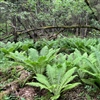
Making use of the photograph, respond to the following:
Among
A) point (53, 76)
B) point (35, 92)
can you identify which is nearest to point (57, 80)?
point (53, 76)

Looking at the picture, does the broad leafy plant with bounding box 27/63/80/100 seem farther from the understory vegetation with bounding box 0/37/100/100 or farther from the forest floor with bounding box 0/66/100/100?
the forest floor with bounding box 0/66/100/100

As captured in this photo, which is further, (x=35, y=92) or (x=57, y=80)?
(x=35, y=92)

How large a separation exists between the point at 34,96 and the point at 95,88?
48.5 inches

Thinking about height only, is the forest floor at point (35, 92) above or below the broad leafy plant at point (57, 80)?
below

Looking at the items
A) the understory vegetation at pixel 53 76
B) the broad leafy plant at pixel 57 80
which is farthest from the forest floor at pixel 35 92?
the broad leafy plant at pixel 57 80

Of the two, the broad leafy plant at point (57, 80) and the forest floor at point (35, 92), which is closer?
the broad leafy plant at point (57, 80)

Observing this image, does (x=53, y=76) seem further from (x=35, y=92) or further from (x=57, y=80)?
(x=35, y=92)

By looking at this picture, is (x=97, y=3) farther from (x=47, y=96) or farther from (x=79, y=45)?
(x=47, y=96)

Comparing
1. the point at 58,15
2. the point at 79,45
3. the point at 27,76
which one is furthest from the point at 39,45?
the point at 58,15

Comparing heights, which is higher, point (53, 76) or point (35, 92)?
point (53, 76)

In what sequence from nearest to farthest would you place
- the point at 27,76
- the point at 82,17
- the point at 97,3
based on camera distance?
the point at 27,76 < the point at 97,3 < the point at 82,17

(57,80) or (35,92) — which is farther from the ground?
(57,80)

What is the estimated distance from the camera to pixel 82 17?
74.0 feet

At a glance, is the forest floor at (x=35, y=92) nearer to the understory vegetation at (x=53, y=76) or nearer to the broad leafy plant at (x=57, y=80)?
the understory vegetation at (x=53, y=76)
